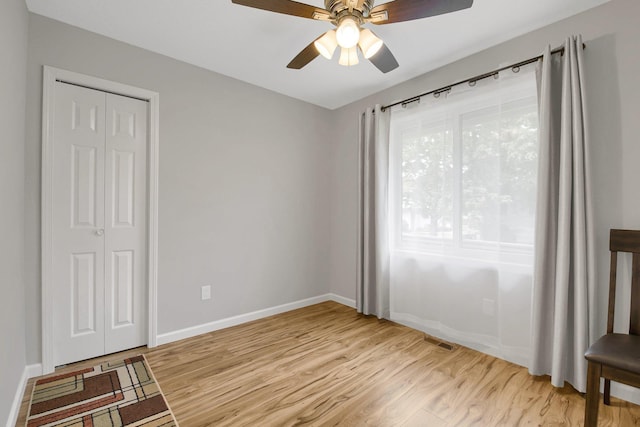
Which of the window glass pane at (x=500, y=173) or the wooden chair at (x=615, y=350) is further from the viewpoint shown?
the window glass pane at (x=500, y=173)

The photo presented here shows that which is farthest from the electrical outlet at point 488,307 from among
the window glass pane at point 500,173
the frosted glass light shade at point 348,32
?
the frosted glass light shade at point 348,32

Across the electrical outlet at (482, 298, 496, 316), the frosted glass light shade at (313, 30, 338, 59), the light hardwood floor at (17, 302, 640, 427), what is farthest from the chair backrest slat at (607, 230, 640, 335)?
the frosted glass light shade at (313, 30, 338, 59)

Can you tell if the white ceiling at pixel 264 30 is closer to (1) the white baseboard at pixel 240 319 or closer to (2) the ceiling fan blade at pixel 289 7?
(2) the ceiling fan blade at pixel 289 7

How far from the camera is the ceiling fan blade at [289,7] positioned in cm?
146

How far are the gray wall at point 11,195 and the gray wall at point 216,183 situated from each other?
161 mm

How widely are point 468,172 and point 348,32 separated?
156cm

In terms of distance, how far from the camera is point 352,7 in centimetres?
153

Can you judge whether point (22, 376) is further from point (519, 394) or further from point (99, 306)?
point (519, 394)

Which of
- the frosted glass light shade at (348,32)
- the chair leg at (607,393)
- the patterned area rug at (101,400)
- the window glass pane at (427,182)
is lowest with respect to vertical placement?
the patterned area rug at (101,400)

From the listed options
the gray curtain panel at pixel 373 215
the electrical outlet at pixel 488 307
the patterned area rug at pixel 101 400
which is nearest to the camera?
the patterned area rug at pixel 101 400

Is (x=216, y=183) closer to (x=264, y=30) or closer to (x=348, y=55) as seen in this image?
(x=264, y=30)

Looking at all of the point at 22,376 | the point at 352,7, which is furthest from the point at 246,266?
the point at 352,7

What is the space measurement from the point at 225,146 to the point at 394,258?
208 cm

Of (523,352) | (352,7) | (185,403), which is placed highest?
(352,7)
